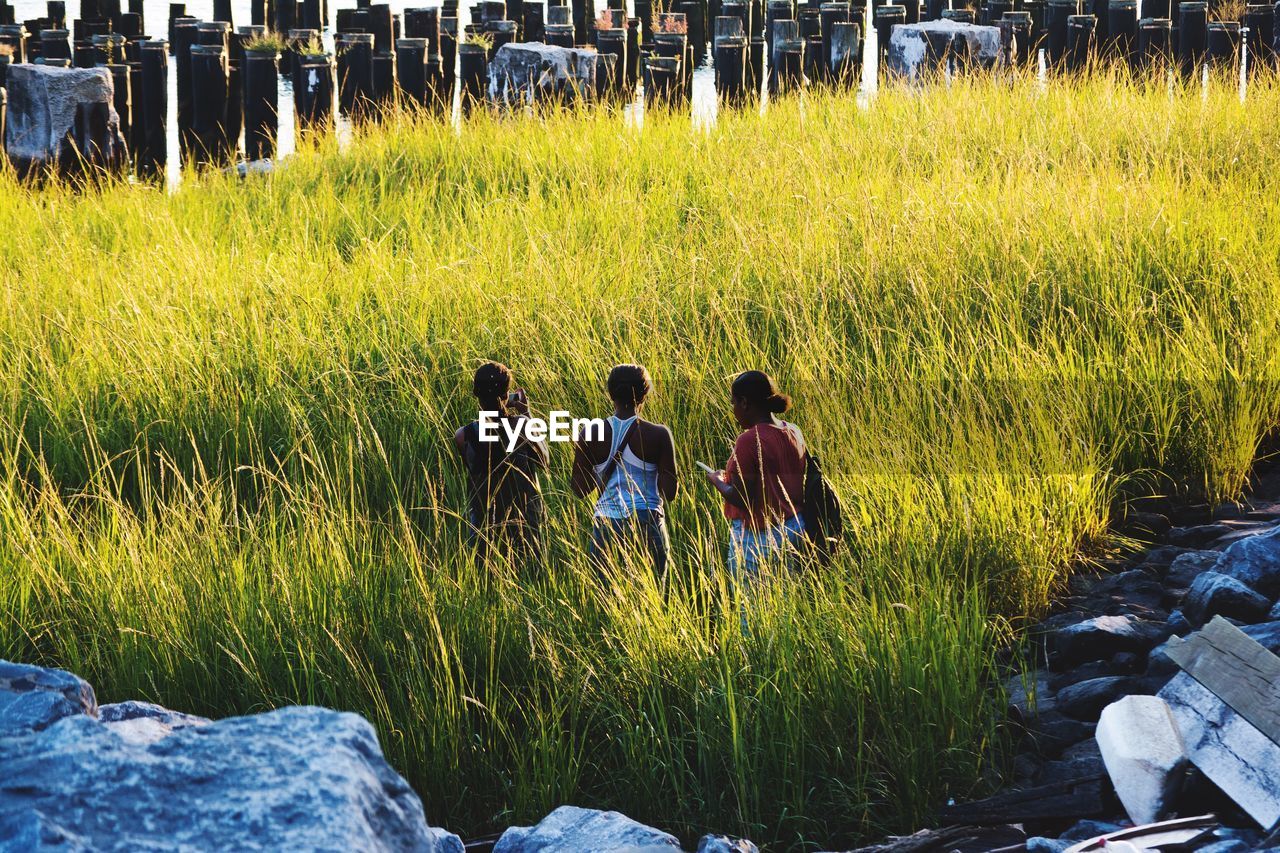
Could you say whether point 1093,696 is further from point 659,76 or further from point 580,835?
point 659,76

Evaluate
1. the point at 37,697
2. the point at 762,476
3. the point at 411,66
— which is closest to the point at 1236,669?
the point at 762,476

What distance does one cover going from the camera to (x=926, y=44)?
13328mm

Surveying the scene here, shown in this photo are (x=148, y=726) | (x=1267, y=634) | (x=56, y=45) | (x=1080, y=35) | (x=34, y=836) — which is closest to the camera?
(x=34, y=836)

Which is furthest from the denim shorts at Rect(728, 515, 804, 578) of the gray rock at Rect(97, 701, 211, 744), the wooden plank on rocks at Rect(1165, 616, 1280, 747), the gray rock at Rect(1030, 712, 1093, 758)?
the gray rock at Rect(97, 701, 211, 744)

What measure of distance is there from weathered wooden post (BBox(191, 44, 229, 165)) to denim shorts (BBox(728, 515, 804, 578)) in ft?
32.1

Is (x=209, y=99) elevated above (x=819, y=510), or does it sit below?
above

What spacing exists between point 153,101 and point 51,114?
6.96ft

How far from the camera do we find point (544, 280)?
682cm

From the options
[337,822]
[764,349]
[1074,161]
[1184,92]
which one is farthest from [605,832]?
[1184,92]

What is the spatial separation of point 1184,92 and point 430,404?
7.74m

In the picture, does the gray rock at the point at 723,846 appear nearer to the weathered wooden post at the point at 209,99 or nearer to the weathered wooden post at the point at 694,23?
the weathered wooden post at the point at 209,99

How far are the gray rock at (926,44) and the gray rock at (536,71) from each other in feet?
9.05

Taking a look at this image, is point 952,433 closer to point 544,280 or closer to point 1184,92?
point 544,280

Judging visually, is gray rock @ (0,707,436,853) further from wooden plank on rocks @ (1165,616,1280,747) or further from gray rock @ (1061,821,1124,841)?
wooden plank on rocks @ (1165,616,1280,747)
